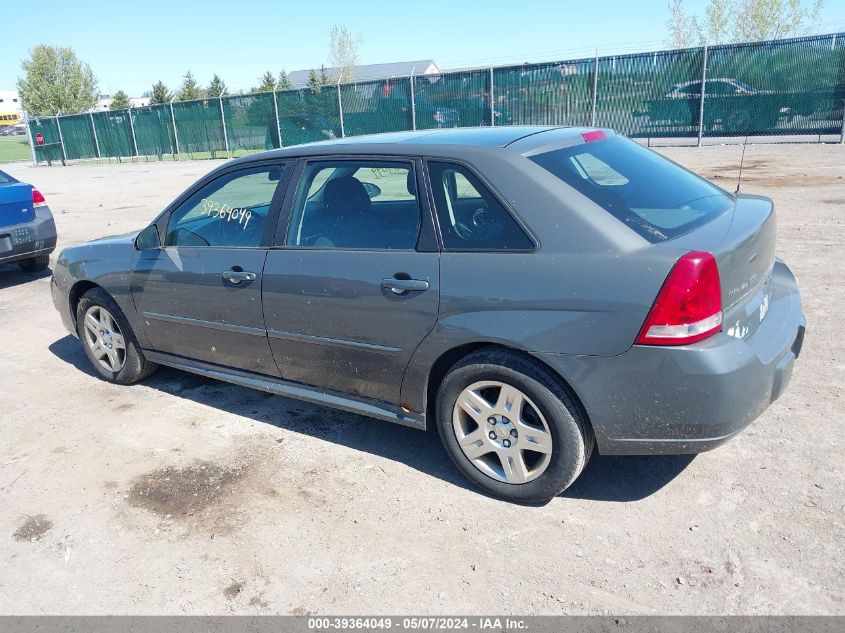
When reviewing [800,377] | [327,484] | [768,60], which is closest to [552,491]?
[327,484]

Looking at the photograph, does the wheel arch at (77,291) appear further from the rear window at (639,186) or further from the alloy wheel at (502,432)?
the rear window at (639,186)

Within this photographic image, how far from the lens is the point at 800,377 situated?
4.29m

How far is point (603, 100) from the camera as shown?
776 inches

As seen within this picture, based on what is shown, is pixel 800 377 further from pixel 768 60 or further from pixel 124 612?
pixel 768 60

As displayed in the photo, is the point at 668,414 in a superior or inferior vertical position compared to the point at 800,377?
superior

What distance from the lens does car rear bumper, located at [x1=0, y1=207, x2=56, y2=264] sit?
26.0ft

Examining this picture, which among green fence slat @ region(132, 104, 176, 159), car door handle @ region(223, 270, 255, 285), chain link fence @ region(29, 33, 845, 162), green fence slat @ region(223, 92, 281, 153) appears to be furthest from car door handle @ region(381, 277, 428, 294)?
green fence slat @ region(132, 104, 176, 159)

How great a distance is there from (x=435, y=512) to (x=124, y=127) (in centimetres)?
3256

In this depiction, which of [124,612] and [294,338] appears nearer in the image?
[124,612]

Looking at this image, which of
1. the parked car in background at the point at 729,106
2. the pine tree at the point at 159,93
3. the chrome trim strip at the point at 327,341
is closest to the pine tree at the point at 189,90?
the pine tree at the point at 159,93

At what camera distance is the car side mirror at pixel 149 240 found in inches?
178

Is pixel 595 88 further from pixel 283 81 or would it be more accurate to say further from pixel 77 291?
pixel 283 81

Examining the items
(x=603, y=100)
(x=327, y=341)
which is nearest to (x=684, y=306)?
(x=327, y=341)

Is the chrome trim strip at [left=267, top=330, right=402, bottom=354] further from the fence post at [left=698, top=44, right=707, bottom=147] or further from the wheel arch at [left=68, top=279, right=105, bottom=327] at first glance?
the fence post at [left=698, top=44, right=707, bottom=147]
